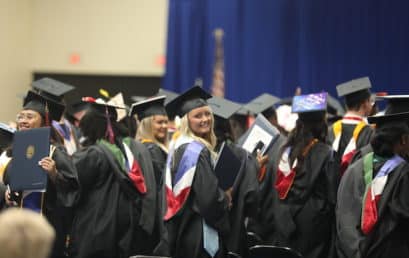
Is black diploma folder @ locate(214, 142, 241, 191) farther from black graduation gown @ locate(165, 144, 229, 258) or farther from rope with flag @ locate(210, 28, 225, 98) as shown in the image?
rope with flag @ locate(210, 28, 225, 98)

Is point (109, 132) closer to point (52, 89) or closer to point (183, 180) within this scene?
point (183, 180)

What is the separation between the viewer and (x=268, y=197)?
6.03m

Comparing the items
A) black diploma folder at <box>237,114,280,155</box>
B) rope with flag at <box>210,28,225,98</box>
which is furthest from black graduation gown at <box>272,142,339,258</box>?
rope with flag at <box>210,28,225,98</box>

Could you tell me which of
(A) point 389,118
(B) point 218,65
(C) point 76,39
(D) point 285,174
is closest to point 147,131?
(D) point 285,174

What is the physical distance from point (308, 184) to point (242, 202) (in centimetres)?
85

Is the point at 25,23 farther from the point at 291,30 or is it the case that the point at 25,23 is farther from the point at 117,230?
the point at 117,230

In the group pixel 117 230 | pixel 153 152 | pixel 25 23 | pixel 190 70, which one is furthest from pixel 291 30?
pixel 117 230

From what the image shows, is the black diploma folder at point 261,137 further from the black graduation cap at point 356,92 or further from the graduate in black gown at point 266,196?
the black graduation cap at point 356,92

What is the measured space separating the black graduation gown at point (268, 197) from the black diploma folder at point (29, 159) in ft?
6.82

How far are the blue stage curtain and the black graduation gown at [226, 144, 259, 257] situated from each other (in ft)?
18.3

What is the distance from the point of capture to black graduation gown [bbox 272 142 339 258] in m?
5.48

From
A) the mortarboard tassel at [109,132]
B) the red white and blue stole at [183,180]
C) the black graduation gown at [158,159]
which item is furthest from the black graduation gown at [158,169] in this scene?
the red white and blue stole at [183,180]

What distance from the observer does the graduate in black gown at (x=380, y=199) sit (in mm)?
3986

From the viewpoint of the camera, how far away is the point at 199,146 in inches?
185
